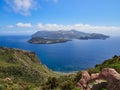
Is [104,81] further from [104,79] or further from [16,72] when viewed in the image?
[16,72]

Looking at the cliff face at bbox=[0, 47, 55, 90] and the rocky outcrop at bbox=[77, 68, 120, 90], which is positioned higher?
the rocky outcrop at bbox=[77, 68, 120, 90]

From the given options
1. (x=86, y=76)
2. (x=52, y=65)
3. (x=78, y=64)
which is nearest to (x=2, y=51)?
(x=52, y=65)

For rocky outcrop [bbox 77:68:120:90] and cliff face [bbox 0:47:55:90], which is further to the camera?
cliff face [bbox 0:47:55:90]

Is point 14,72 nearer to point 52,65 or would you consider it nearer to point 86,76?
point 52,65

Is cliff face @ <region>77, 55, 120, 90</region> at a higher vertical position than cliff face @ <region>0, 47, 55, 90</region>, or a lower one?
higher

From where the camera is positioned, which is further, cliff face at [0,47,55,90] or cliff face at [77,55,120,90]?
cliff face at [0,47,55,90]

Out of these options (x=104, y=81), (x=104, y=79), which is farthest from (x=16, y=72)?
(x=104, y=81)

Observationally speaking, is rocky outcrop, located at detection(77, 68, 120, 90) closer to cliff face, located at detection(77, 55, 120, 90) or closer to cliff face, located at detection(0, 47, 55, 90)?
cliff face, located at detection(77, 55, 120, 90)

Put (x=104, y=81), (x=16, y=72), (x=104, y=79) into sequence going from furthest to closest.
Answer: (x=16, y=72) → (x=104, y=79) → (x=104, y=81)

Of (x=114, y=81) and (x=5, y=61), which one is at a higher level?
(x=114, y=81)

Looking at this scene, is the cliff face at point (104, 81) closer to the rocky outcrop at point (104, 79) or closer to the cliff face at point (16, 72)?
the rocky outcrop at point (104, 79)

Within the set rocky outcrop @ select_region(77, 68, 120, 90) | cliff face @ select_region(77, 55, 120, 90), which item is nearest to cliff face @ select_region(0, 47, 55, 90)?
rocky outcrop @ select_region(77, 68, 120, 90)

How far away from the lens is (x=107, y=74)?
16500mm

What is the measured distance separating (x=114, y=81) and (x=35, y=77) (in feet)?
349
